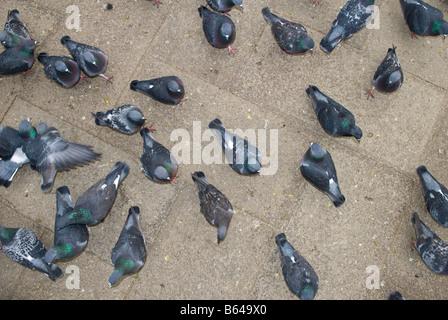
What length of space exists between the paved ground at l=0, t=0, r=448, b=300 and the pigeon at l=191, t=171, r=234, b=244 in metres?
0.37

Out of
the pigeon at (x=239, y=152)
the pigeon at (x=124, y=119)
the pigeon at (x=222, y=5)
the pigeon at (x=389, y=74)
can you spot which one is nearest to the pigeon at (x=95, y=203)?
the pigeon at (x=124, y=119)

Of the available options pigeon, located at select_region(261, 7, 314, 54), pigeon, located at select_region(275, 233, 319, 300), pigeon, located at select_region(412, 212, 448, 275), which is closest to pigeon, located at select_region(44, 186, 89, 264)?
pigeon, located at select_region(275, 233, 319, 300)

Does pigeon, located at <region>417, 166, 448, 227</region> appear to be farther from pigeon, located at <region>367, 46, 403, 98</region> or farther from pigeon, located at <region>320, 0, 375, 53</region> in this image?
pigeon, located at <region>320, 0, 375, 53</region>

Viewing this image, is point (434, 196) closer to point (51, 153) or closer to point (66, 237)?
point (66, 237)

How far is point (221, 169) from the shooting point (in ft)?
17.5

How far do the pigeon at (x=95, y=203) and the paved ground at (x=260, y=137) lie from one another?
1.09 ft

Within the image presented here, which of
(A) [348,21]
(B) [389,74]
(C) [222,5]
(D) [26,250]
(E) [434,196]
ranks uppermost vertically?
(A) [348,21]

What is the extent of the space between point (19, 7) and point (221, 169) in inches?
156

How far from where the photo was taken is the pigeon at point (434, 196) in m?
4.84

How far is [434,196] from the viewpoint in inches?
193

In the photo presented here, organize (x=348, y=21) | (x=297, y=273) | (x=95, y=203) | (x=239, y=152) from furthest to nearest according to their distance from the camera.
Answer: (x=348, y=21)
(x=239, y=152)
(x=95, y=203)
(x=297, y=273)

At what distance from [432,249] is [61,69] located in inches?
200

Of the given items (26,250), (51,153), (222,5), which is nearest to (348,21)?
(222,5)

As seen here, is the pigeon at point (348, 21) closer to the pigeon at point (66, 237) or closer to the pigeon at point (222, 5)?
the pigeon at point (222, 5)
